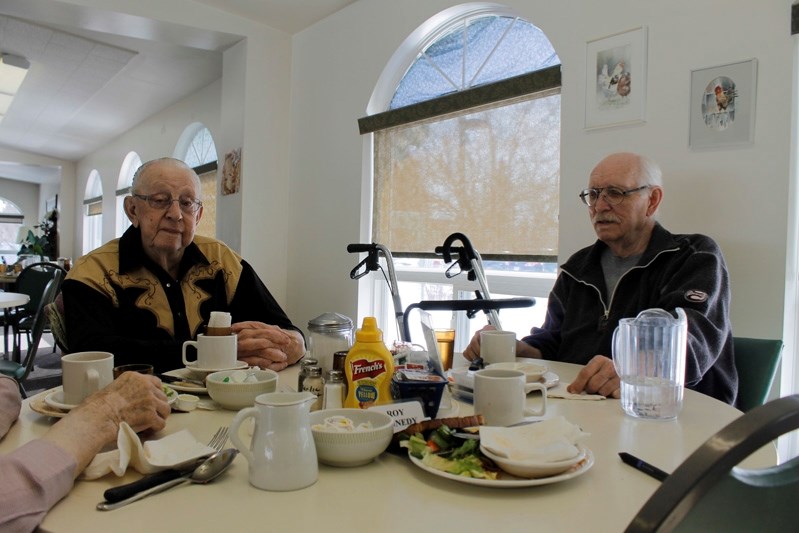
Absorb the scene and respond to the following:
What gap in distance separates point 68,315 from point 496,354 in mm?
1236

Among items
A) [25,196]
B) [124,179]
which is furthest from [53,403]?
[25,196]

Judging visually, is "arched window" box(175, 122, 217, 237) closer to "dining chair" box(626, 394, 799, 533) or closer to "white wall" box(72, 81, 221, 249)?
"white wall" box(72, 81, 221, 249)

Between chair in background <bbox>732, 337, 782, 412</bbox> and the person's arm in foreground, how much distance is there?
1573mm

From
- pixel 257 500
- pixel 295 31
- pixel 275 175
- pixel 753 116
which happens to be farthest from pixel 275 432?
pixel 295 31

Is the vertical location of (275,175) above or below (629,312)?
above

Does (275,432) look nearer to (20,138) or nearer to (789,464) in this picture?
(789,464)

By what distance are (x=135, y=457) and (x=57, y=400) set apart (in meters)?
0.43

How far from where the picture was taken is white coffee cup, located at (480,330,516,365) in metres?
1.57

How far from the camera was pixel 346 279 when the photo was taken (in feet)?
12.5

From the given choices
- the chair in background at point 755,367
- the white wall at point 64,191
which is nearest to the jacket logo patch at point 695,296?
the chair in background at point 755,367

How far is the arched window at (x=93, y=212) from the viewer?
956 cm

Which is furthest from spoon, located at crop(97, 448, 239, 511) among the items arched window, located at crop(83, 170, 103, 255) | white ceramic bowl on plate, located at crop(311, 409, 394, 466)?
arched window, located at crop(83, 170, 103, 255)

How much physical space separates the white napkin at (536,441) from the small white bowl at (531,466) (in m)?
0.01

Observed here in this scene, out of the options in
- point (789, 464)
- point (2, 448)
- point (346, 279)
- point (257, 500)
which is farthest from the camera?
point (346, 279)
